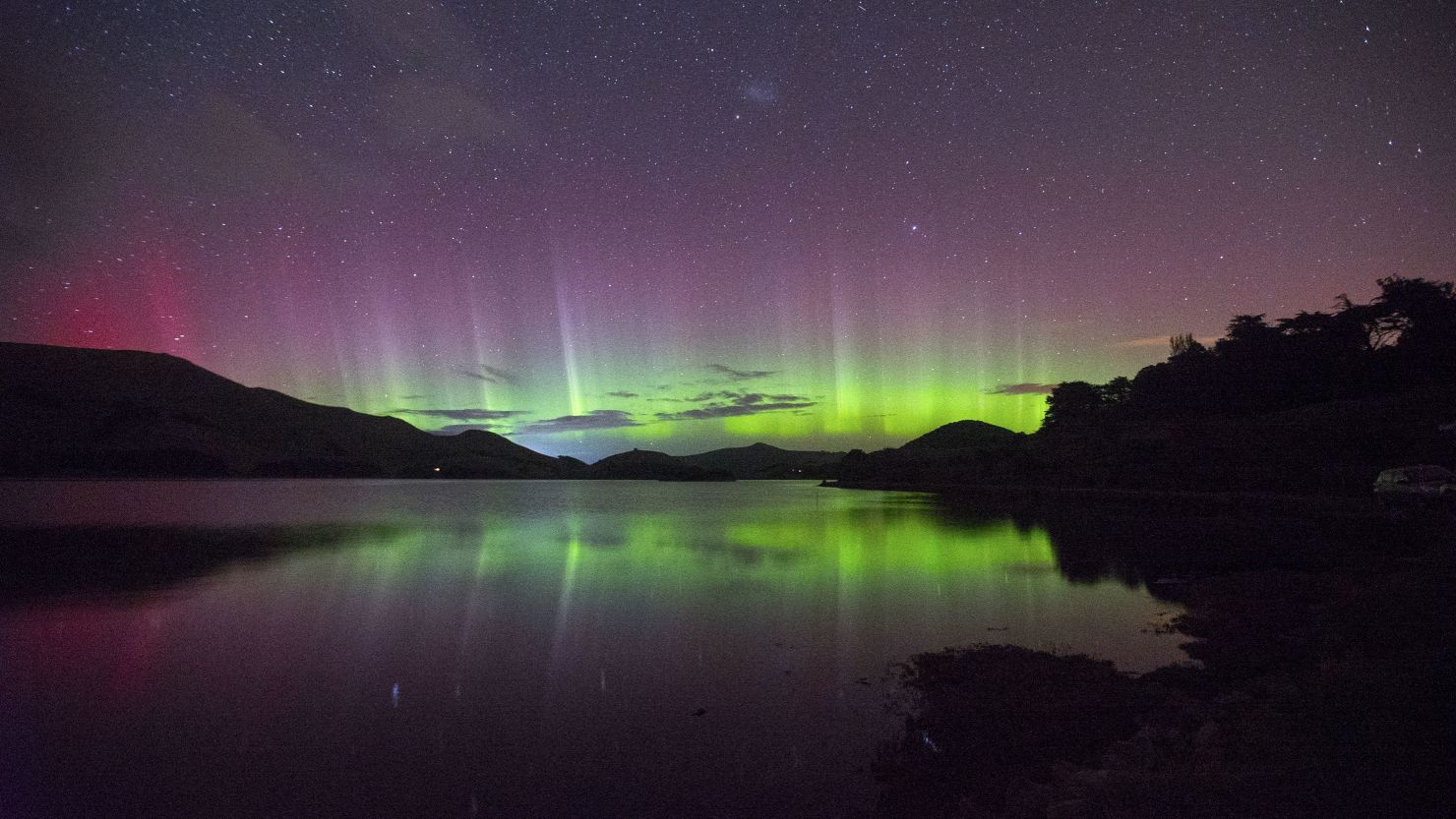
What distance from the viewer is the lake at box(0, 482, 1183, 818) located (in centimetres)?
747

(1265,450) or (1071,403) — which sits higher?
(1071,403)

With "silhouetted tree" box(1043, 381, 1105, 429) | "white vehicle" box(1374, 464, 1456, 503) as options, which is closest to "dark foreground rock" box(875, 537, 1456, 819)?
"white vehicle" box(1374, 464, 1456, 503)

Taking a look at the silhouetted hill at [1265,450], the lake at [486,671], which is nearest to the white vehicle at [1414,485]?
the silhouetted hill at [1265,450]

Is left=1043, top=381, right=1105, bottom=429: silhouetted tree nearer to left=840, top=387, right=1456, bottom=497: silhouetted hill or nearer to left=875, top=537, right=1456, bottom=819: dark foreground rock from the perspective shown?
left=840, top=387, right=1456, bottom=497: silhouetted hill

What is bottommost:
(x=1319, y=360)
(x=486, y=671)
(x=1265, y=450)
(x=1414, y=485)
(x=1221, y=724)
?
(x=486, y=671)

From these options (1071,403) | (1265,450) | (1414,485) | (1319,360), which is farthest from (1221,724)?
(1071,403)

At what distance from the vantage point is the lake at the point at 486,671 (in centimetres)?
747

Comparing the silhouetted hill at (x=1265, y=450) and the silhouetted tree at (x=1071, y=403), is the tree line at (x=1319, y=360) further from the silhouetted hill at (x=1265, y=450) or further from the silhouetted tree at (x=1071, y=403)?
the silhouetted tree at (x=1071, y=403)

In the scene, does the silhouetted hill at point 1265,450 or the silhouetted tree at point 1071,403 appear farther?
the silhouetted tree at point 1071,403

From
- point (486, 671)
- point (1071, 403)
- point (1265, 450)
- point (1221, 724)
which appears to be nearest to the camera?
point (1221, 724)

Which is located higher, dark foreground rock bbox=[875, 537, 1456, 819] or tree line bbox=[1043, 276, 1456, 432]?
tree line bbox=[1043, 276, 1456, 432]

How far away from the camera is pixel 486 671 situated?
11836 millimetres

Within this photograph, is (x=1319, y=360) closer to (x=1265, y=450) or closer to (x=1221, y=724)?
(x=1265, y=450)

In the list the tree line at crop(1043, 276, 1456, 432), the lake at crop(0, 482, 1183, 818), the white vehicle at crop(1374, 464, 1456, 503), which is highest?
the tree line at crop(1043, 276, 1456, 432)
